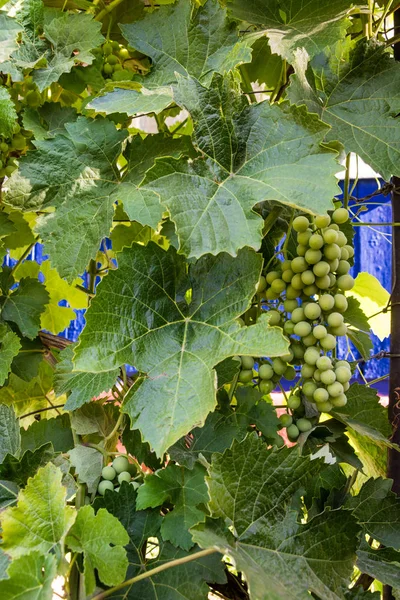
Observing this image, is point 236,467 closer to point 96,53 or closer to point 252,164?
point 252,164

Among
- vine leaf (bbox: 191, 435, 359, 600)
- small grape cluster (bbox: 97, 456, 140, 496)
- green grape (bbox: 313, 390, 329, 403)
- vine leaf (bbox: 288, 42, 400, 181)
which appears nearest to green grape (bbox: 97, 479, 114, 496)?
small grape cluster (bbox: 97, 456, 140, 496)

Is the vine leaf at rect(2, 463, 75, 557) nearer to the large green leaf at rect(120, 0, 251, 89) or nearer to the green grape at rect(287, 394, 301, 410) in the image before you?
the green grape at rect(287, 394, 301, 410)

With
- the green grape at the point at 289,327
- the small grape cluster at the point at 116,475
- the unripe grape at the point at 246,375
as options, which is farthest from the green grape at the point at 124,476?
the green grape at the point at 289,327

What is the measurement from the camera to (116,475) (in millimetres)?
935

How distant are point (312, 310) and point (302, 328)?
3 cm

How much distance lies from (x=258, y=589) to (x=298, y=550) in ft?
0.43

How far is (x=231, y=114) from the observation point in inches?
31.7

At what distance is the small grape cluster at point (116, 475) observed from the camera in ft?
2.98

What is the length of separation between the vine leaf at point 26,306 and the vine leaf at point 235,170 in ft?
1.70

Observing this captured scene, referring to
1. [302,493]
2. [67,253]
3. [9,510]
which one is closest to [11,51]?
[67,253]

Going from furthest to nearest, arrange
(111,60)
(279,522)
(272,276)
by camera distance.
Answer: (111,60) → (272,276) → (279,522)

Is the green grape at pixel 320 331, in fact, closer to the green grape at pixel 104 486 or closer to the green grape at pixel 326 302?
the green grape at pixel 326 302

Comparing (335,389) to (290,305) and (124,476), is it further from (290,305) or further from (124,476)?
(124,476)

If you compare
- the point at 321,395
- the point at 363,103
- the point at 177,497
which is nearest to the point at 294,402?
the point at 321,395
